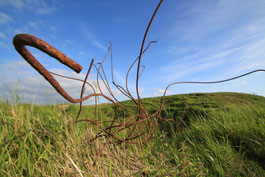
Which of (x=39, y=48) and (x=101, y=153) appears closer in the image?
(x=39, y=48)

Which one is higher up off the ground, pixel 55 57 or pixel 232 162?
pixel 55 57

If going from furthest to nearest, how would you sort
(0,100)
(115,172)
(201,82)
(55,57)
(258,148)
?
(0,100)
(258,148)
(201,82)
(115,172)
(55,57)

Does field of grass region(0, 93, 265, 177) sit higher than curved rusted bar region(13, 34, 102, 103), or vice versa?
curved rusted bar region(13, 34, 102, 103)

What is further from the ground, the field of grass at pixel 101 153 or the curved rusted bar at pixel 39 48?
the curved rusted bar at pixel 39 48

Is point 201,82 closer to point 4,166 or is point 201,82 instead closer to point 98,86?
Result: point 98,86

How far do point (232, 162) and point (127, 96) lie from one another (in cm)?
104

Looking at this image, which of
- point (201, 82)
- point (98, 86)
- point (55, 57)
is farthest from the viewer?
point (98, 86)

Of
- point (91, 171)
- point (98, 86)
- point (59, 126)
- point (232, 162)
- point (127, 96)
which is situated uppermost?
point (98, 86)

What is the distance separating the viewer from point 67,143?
1.21 metres

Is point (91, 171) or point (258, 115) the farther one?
point (258, 115)

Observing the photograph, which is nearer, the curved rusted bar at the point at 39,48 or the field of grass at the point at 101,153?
the curved rusted bar at the point at 39,48

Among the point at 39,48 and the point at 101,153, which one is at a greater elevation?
the point at 39,48

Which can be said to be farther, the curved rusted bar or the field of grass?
the field of grass

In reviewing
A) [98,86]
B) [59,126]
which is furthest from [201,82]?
[59,126]
